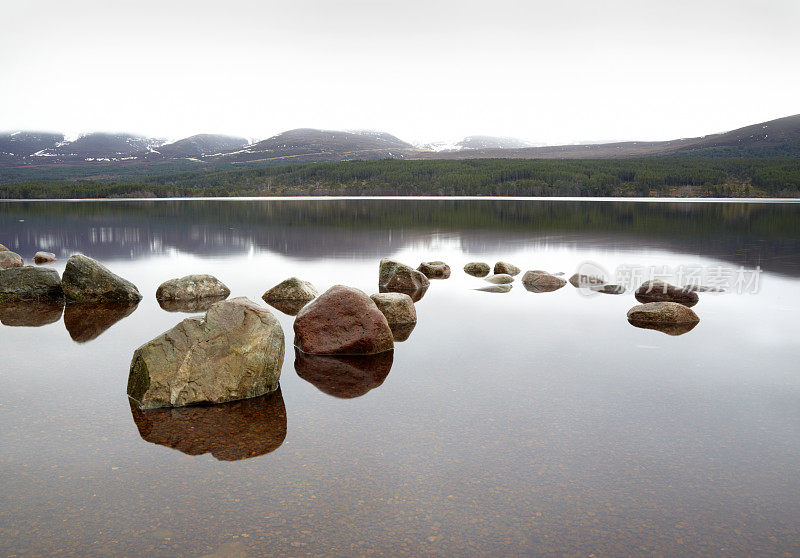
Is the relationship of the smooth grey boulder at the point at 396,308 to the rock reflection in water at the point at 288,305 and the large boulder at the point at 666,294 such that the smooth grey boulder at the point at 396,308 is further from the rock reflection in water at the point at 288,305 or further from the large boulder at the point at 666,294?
the large boulder at the point at 666,294

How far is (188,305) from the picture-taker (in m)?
16.8

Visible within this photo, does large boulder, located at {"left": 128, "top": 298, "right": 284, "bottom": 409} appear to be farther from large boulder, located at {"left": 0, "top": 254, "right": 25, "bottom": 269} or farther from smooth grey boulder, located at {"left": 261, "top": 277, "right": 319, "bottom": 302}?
large boulder, located at {"left": 0, "top": 254, "right": 25, "bottom": 269}

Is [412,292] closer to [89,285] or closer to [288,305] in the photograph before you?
[288,305]

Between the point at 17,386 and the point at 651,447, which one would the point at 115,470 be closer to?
the point at 17,386

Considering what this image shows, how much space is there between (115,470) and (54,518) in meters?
1.00

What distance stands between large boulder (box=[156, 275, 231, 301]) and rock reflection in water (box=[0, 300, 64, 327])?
2837 millimetres

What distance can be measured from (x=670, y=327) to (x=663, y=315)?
1.77 feet

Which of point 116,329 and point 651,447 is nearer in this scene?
point 651,447

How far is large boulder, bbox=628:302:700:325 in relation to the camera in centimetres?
1430

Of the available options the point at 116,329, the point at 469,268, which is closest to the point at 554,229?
the point at 469,268

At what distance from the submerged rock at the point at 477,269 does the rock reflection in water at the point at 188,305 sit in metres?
10.7

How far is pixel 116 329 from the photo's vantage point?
45.2 feet

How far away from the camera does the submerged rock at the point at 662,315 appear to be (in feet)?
46.9

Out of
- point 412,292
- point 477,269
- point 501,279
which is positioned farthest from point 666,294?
point 477,269
